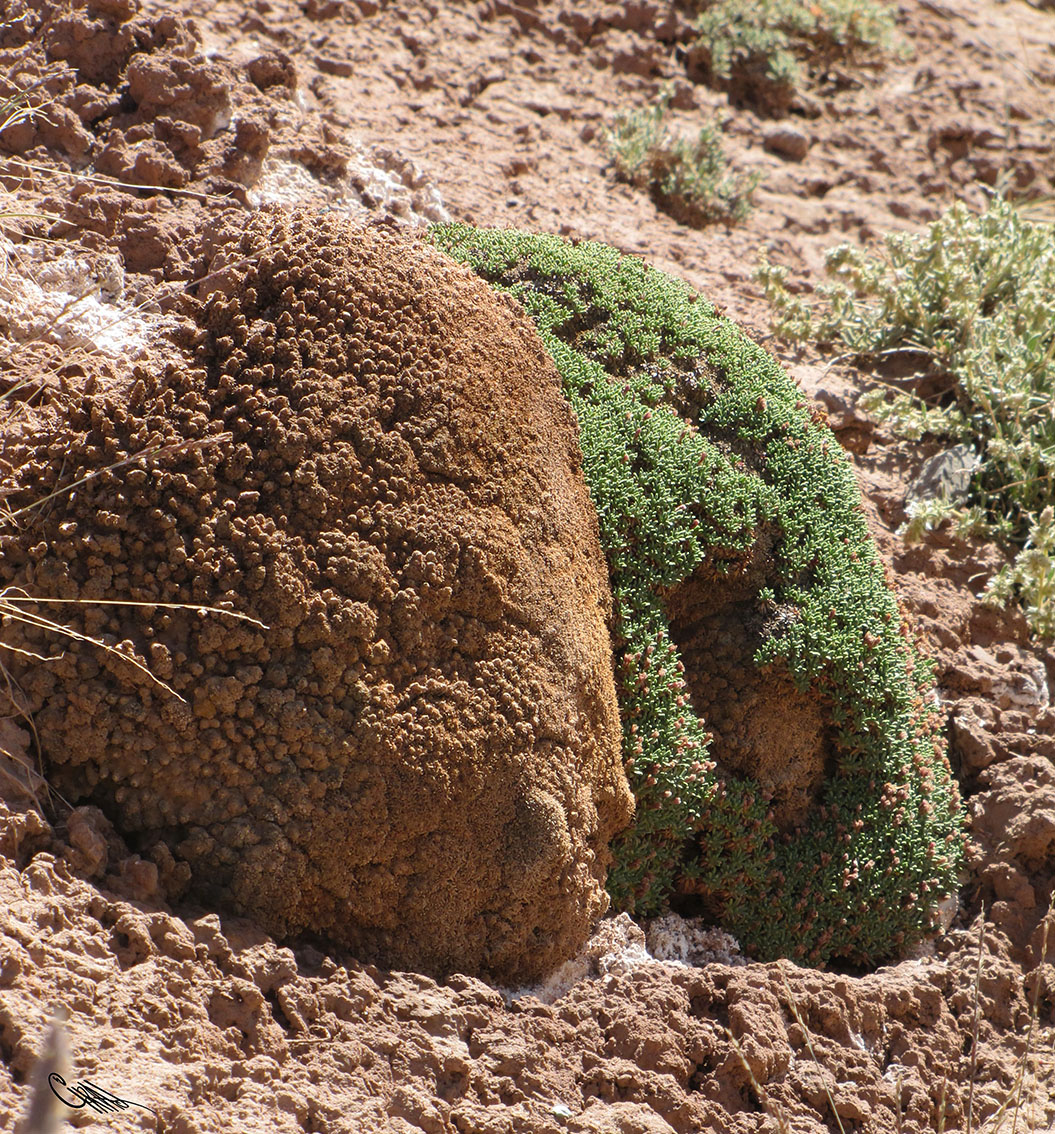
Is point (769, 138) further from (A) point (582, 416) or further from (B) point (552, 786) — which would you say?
(B) point (552, 786)

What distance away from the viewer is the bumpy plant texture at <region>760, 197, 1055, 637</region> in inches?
189

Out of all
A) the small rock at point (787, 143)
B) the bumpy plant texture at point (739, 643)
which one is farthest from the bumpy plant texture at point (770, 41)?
the bumpy plant texture at point (739, 643)

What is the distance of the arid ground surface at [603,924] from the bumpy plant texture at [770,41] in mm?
185

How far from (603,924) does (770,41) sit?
567 centimetres

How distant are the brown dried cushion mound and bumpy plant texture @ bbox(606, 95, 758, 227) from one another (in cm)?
286

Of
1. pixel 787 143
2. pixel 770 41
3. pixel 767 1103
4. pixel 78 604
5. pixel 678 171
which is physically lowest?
pixel 767 1103

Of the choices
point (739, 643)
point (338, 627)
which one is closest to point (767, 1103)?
point (739, 643)

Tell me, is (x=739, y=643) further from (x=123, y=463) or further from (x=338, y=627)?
(x=123, y=463)

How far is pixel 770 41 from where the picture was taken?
6887 millimetres

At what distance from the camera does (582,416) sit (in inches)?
151

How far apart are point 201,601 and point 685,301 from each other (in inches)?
94.9

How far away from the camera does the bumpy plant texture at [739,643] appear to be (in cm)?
362
